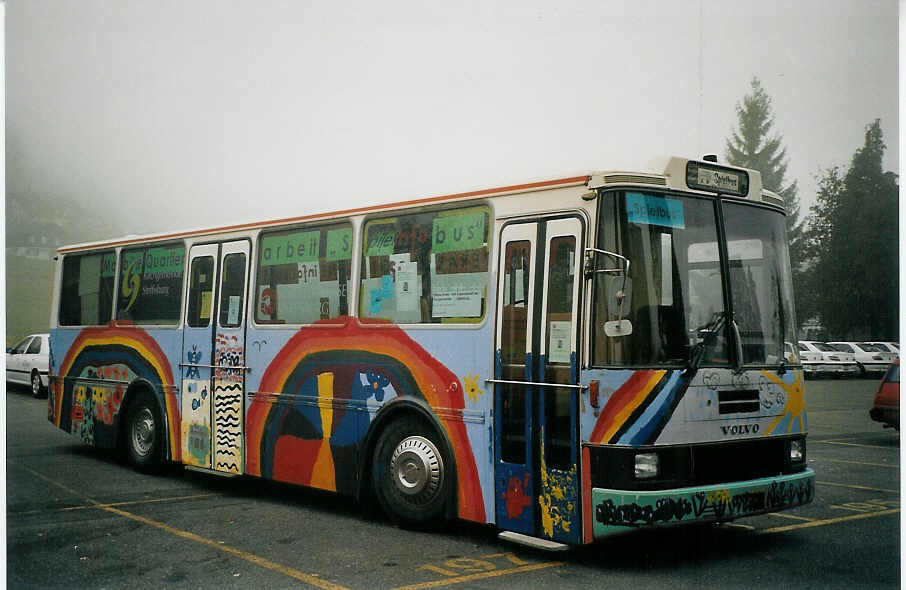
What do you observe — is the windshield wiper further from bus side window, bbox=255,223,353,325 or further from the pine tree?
the pine tree

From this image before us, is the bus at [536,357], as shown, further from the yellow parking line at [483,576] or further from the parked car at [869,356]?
the parked car at [869,356]

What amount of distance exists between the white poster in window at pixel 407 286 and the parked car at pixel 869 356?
5.82m

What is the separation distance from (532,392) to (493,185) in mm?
1636

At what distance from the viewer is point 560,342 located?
6648 millimetres

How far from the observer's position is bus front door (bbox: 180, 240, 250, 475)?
9.70 m

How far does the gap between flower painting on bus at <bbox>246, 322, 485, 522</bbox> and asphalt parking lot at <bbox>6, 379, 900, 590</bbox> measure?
0.39 metres

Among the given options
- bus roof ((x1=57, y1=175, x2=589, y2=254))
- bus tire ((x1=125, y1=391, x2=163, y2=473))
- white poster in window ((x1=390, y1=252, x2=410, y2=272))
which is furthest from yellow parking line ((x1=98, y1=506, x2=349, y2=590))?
bus roof ((x1=57, y1=175, x2=589, y2=254))

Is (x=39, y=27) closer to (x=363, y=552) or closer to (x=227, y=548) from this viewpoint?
(x=227, y=548)

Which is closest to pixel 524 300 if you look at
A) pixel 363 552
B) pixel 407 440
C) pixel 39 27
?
pixel 407 440

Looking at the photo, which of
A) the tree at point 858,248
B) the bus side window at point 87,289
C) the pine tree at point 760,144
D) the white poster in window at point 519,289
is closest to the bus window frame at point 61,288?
the bus side window at point 87,289

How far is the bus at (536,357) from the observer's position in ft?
21.1

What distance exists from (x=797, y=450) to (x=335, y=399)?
384 centimetres

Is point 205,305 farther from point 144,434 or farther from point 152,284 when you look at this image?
point 144,434

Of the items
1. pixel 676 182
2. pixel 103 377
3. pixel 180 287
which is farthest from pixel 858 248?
pixel 103 377
